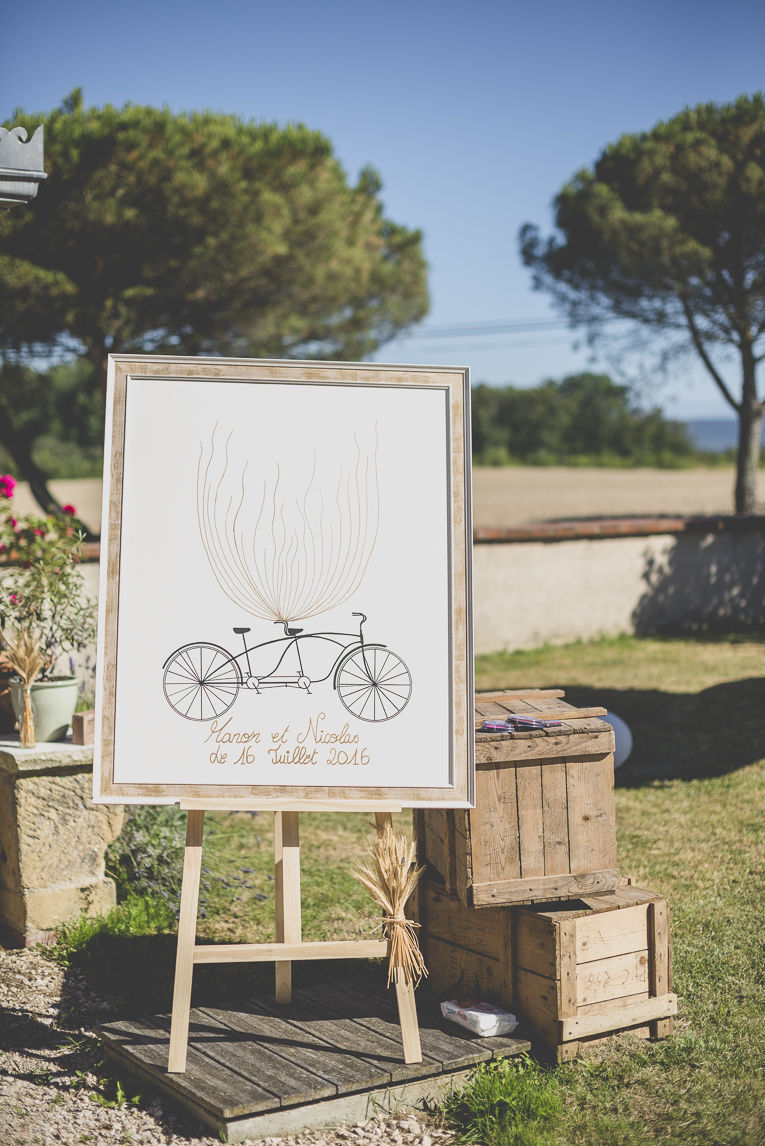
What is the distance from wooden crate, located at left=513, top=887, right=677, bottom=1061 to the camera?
107 inches

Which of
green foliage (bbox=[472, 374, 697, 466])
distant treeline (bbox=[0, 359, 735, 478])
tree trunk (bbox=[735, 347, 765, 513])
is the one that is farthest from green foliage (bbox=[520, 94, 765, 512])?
green foliage (bbox=[472, 374, 697, 466])

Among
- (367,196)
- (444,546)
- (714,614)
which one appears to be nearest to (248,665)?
(444,546)

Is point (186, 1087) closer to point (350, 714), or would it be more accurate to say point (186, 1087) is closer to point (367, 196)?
point (350, 714)

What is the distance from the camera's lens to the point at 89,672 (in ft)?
19.4

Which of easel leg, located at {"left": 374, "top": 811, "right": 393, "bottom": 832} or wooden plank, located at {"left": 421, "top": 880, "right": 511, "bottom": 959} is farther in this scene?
wooden plank, located at {"left": 421, "top": 880, "right": 511, "bottom": 959}

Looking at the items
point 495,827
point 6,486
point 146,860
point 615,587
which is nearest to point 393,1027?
point 495,827

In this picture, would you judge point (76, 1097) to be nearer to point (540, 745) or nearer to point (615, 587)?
point (540, 745)

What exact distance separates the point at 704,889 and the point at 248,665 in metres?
2.50

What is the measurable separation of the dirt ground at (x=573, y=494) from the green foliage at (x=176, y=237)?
4.07 meters

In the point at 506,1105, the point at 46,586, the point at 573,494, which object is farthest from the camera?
the point at 573,494

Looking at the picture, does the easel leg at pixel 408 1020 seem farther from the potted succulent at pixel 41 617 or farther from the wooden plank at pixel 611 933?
the potted succulent at pixel 41 617

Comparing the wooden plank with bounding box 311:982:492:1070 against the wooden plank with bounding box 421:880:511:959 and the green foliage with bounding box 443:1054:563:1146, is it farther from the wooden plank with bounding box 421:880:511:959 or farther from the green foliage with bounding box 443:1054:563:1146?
the wooden plank with bounding box 421:880:511:959

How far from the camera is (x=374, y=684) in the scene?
2.75 metres

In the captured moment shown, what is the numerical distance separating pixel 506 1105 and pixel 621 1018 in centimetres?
50
